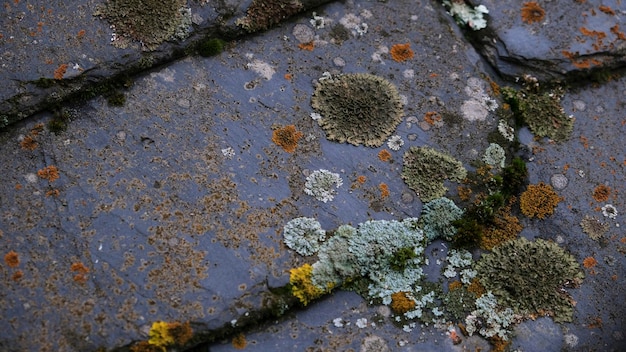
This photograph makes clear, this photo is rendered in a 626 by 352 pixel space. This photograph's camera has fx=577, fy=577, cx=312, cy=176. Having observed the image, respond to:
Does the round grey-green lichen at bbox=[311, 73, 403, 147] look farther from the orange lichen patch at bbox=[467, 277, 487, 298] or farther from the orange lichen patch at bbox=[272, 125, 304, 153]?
the orange lichen patch at bbox=[467, 277, 487, 298]

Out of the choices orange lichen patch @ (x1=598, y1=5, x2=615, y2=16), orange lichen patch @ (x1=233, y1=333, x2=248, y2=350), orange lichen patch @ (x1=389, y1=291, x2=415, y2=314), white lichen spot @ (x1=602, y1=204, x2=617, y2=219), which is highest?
orange lichen patch @ (x1=598, y1=5, x2=615, y2=16)

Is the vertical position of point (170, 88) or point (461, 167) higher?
point (170, 88)

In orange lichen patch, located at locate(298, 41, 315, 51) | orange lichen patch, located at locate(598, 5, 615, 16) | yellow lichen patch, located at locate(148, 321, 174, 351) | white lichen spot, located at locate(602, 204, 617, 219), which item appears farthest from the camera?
orange lichen patch, located at locate(598, 5, 615, 16)

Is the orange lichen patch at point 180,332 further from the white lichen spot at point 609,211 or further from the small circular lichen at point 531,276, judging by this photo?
the white lichen spot at point 609,211

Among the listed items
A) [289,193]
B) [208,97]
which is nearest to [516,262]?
[289,193]

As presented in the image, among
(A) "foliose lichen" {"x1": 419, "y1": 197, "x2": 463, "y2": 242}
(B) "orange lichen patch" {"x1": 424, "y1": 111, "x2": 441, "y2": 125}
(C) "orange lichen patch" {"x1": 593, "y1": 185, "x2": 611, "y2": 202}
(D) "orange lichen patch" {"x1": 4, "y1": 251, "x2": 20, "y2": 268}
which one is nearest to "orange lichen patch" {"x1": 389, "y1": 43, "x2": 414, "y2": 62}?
(B) "orange lichen patch" {"x1": 424, "y1": 111, "x2": 441, "y2": 125}

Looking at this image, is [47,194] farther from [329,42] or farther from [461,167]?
[461,167]

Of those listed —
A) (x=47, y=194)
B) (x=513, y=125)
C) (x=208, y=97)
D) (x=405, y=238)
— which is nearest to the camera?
(x=47, y=194)
